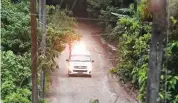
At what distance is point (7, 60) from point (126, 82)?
897cm

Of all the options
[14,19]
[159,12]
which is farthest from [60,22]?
[159,12]

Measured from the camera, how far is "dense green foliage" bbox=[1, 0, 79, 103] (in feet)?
47.7

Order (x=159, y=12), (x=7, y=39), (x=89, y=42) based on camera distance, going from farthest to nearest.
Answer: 1. (x=89, y=42)
2. (x=7, y=39)
3. (x=159, y=12)

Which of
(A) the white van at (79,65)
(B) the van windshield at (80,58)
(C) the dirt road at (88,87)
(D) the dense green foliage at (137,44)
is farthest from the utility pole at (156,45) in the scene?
(B) the van windshield at (80,58)

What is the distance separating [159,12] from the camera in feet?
37.7

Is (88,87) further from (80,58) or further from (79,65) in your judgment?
(80,58)

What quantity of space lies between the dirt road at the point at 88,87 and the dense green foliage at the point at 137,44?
83 cm

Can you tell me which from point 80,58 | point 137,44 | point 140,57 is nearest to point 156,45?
point 140,57

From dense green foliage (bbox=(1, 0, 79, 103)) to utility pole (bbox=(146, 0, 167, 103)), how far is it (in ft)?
14.5

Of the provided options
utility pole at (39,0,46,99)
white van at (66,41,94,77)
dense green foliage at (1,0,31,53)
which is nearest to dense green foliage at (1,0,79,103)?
dense green foliage at (1,0,31,53)

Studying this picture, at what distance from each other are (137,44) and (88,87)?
3.61 meters

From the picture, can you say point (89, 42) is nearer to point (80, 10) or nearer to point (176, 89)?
point (80, 10)

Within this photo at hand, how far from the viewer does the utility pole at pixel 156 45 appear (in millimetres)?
11539

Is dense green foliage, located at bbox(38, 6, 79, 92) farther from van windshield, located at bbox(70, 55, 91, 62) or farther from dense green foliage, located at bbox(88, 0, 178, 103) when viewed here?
dense green foliage, located at bbox(88, 0, 178, 103)
